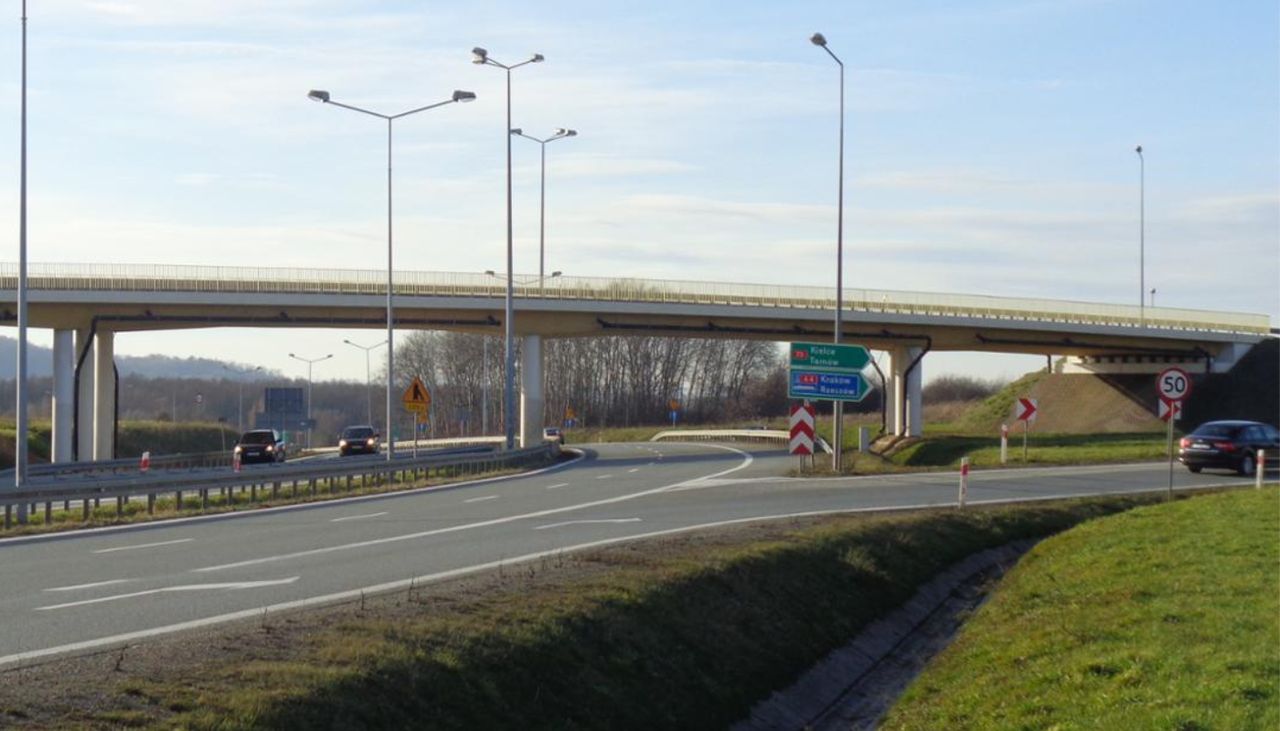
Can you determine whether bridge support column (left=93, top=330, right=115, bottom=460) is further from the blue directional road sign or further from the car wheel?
the car wheel

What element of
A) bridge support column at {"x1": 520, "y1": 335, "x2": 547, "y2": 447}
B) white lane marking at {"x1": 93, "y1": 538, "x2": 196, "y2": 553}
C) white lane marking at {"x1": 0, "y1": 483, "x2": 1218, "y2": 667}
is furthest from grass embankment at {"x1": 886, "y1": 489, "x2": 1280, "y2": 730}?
bridge support column at {"x1": 520, "y1": 335, "x2": 547, "y2": 447}

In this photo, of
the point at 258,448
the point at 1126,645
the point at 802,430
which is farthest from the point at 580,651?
the point at 258,448

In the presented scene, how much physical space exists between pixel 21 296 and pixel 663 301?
3615 cm

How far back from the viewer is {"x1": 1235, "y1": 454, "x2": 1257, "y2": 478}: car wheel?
1519 inches

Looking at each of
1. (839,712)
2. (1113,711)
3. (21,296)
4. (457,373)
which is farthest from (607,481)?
(457,373)

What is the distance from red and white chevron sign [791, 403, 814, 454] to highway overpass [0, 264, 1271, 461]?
25.4 m

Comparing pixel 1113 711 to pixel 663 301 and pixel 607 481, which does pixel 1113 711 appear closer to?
pixel 607 481

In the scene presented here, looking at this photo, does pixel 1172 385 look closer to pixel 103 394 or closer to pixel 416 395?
pixel 416 395

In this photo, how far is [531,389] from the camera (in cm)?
6225

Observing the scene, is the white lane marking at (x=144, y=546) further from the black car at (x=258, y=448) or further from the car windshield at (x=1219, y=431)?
the black car at (x=258, y=448)

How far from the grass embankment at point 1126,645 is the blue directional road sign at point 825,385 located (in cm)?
2078

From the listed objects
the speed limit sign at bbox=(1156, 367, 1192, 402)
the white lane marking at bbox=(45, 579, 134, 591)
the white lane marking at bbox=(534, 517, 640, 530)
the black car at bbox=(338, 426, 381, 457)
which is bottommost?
the black car at bbox=(338, 426, 381, 457)

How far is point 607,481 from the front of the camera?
128 feet

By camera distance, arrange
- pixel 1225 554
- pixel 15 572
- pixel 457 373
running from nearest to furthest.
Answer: pixel 15 572 → pixel 1225 554 → pixel 457 373
